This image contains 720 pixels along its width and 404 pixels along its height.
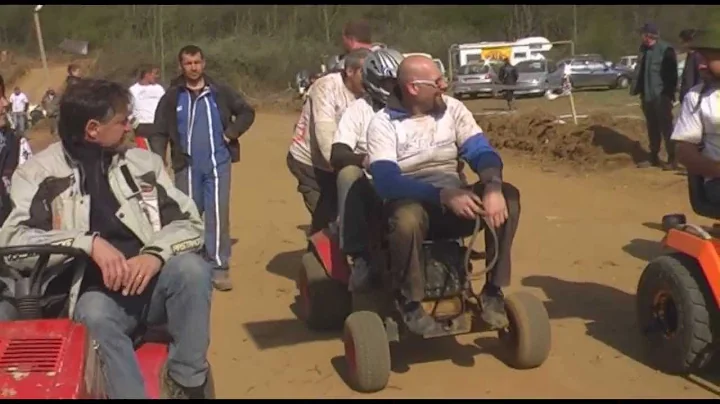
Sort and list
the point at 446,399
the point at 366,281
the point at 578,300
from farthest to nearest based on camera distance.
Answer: the point at 578,300, the point at 366,281, the point at 446,399

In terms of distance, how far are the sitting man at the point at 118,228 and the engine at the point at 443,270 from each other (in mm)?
1825

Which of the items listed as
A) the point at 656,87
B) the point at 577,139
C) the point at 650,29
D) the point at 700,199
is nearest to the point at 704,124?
the point at 700,199

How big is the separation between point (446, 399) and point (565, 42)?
5031 cm

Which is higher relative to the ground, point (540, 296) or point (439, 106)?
point (439, 106)

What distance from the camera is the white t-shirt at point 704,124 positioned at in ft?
19.1

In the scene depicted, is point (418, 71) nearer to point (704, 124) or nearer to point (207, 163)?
point (704, 124)

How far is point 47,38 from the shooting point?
57.0m

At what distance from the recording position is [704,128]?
5.86 meters

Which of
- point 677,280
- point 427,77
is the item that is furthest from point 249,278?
point 677,280

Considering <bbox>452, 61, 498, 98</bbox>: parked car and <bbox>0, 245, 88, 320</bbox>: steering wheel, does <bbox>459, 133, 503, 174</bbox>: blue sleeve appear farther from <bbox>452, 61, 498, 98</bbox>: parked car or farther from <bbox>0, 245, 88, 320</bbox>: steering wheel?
<bbox>452, 61, 498, 98</bbox>: parked car

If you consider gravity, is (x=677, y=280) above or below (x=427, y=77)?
below

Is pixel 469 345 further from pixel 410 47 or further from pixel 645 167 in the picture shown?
pixel 410 47

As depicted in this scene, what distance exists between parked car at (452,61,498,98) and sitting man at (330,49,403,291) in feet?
105

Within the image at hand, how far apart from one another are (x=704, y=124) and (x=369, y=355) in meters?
2.18
